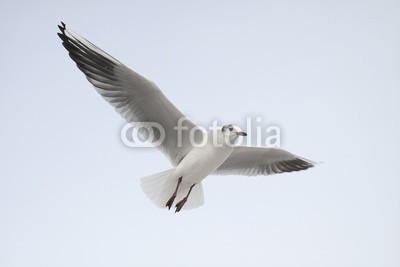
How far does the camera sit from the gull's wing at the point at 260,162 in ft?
25.7

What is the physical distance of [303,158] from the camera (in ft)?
26.7

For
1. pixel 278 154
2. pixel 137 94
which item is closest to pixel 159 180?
pixel 137 94

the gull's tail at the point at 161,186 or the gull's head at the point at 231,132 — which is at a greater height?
the gull's head at the point at 231,132

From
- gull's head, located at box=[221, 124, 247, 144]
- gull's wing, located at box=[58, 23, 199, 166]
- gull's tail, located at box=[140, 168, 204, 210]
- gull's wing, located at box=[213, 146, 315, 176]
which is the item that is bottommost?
gull's tail, located at box=[140, 168, 204, 210]

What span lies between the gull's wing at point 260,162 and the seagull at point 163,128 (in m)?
0.08

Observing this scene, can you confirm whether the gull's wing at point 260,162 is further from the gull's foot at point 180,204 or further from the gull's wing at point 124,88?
the gull's foot at point 180,204

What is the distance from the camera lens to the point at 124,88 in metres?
7.02

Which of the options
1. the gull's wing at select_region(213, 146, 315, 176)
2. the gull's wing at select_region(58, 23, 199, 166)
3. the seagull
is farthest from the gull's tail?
the gull's wing at select_region(213, 146, 315, 176)

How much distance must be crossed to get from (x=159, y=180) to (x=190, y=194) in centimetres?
44

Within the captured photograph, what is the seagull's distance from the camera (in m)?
6.88

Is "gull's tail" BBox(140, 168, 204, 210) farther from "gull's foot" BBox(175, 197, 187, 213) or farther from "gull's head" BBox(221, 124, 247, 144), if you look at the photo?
"gull's head" BBox(221, 124, 247, 144)

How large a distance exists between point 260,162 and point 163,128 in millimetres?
1414

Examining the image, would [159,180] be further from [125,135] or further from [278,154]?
[278,154]

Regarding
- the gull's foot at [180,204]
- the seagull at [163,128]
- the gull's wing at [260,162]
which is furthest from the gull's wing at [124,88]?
the gull's wing at [260,162]
